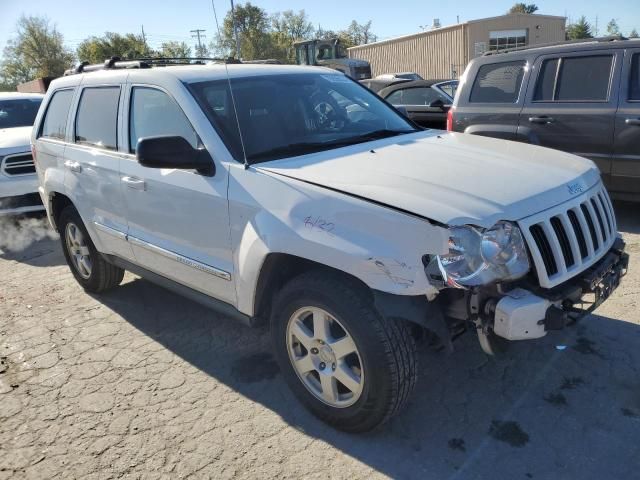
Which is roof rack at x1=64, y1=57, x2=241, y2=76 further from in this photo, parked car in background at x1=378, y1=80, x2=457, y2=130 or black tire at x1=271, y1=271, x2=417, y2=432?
parked car in background at x1=378, y1=80, x2=457, y2=130

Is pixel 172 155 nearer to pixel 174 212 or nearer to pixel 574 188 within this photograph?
pixel 174 212

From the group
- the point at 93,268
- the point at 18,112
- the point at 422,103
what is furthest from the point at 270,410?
the point at 422,103

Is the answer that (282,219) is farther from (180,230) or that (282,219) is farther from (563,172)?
(563,172)

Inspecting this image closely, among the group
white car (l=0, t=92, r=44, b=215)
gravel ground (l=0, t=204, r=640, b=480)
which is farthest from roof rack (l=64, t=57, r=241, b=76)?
white car (l=0, t=92, r=44, b=215)

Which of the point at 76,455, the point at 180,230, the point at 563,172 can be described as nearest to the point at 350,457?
the point at 76,455

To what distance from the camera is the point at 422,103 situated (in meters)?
10.4

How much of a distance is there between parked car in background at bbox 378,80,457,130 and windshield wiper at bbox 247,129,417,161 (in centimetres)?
646

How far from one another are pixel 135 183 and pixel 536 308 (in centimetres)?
256

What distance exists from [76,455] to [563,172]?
2.98m

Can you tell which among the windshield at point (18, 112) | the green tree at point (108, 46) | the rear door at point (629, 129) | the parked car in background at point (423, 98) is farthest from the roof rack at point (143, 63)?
the green tree at point (108, 46)

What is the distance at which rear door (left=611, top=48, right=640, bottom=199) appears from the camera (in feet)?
17.7

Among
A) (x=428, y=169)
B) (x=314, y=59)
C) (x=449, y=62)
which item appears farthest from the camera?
(x=449, y=62)

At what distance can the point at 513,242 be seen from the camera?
7.82ft

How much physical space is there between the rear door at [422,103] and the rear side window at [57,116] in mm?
6230
